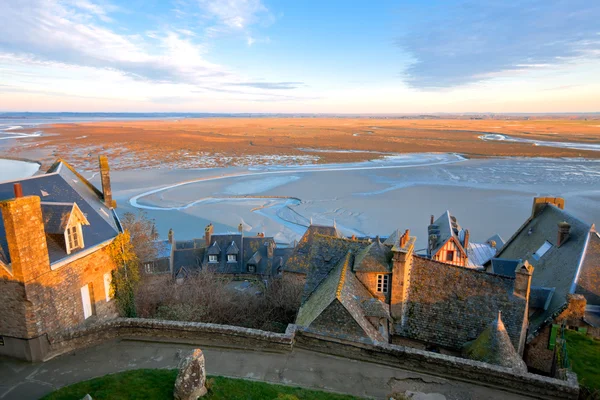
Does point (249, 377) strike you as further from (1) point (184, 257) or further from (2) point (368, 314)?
(1) point (184, 257)

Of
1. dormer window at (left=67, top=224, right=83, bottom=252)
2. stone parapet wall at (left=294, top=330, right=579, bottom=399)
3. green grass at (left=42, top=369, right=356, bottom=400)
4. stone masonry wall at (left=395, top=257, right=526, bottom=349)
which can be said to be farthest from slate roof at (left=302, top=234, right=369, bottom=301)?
dormer window at (left=67, top=224, right=83, bottom=252)

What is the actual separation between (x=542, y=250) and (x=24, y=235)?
2691cm

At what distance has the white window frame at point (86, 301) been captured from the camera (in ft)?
51.5

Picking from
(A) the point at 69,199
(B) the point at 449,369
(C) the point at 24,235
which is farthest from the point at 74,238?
(B) the point at 449,369

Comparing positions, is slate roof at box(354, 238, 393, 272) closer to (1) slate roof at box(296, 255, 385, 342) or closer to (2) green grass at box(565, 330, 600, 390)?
(1) slate roof at box(296, 255, 385, 342)

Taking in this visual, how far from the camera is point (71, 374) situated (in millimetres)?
12312

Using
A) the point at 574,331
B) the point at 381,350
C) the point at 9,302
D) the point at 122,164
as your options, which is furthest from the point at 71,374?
the point at 122,164

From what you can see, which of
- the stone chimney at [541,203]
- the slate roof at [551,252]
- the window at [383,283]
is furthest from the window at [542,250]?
the window at [383,283]

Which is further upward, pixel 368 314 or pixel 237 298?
pixel 368 314

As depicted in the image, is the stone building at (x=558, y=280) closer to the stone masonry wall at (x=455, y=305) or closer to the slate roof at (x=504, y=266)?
the slate roof at (x=504, y=266)

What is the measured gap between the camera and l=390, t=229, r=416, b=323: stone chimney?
15.8 meters

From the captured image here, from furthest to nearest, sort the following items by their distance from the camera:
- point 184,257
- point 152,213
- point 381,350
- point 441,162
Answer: point 441,162
point 152,213
point 184,257
point 381,350

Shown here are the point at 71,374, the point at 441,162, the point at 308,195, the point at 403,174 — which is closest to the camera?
the point at 71,374

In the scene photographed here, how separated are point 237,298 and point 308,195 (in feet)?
104
